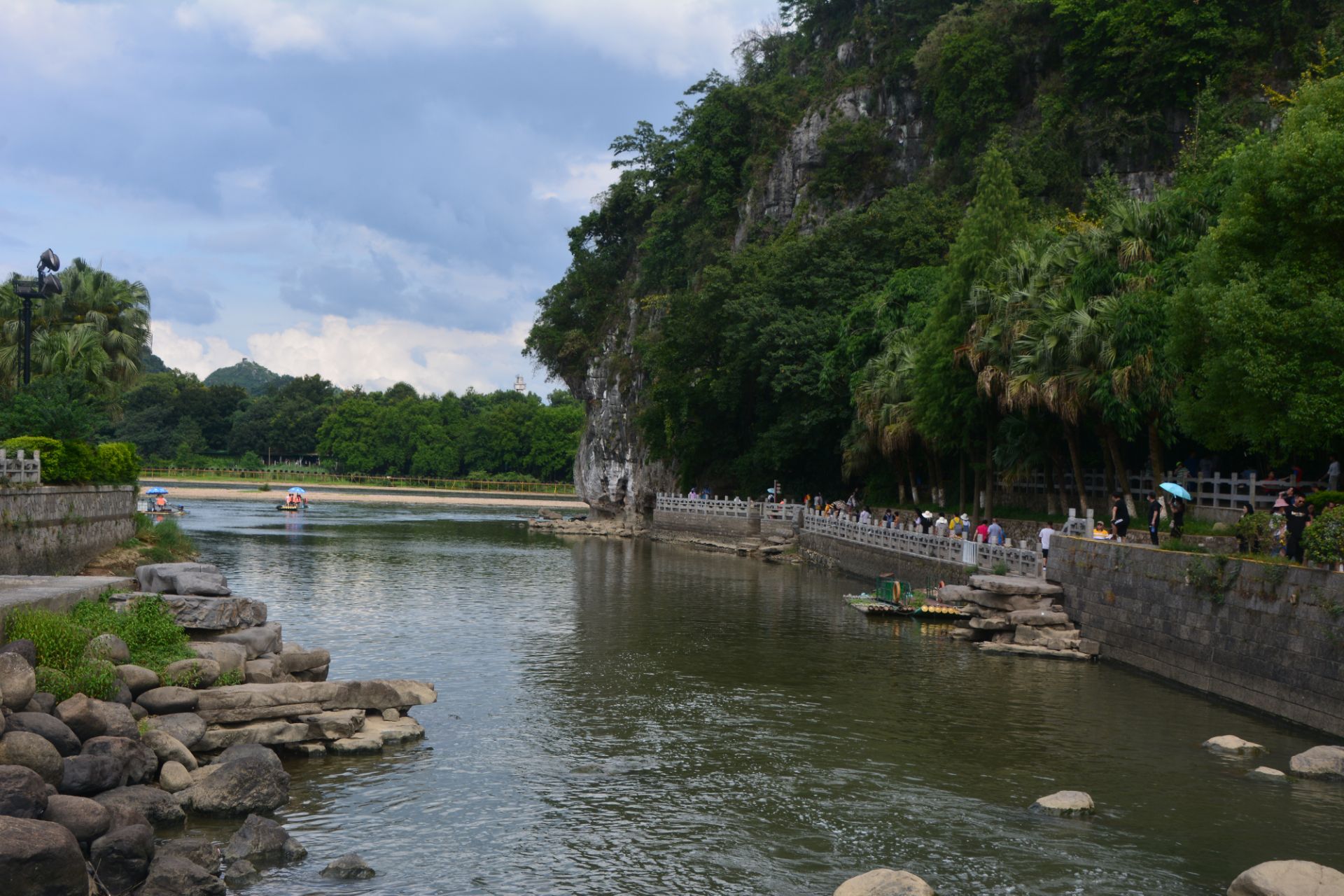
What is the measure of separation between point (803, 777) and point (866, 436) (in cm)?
3818

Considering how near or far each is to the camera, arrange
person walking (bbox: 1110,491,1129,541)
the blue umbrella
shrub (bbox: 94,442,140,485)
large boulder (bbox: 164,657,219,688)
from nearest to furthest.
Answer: large boulder (bbox: 164,657,219,688) → the blue umbrella → person walking (bbox: 1110,491,1129,541) → shrub (bbox: 94,442,140,485)

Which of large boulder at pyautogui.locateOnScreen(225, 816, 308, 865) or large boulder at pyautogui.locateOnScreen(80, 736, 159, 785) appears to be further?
large boulder at pyautogui.locateOnScreen(80, 736, 159, 785)

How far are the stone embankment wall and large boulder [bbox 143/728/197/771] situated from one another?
1565 centimetres

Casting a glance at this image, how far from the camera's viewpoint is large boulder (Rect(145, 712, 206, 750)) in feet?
51.8

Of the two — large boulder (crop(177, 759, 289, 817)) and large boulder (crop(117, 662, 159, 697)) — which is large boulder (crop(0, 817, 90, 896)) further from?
large boulder (crop(117, 662, 159, 697))

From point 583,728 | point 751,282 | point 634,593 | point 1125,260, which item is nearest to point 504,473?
point 751,282

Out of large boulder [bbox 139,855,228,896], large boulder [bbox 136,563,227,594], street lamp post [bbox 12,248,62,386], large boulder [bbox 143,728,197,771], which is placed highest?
street lamp post [bbox 12,248,62,386]

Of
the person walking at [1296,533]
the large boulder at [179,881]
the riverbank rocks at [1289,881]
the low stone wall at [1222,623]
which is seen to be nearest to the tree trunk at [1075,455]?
the low stone wall at [1222,623]

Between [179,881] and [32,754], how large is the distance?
2.67 metres

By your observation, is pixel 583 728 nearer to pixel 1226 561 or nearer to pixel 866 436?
pixel 1226 561

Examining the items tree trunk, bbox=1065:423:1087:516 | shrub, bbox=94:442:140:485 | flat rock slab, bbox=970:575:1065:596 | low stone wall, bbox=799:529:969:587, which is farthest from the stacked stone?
shrub, bbox=94:442:140:485

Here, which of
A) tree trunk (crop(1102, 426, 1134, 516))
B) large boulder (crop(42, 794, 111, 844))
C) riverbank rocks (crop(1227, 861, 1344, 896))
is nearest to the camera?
riverbank rocks (crop(1227, 861, 1344, 896))

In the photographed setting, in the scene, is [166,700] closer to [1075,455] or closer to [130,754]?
[130,754]

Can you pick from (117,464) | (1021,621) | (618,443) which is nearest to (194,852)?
(1021,621)
